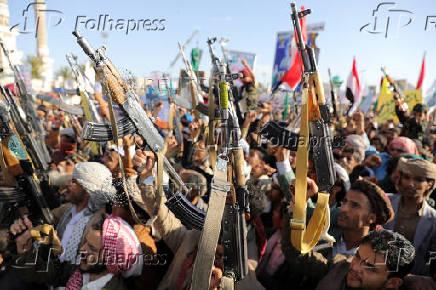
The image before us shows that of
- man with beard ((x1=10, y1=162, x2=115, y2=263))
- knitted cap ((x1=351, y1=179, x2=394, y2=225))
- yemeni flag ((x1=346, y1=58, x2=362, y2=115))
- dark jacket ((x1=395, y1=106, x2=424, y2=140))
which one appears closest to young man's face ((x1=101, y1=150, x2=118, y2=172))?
man with beard ((x1=10, y1=162, x2=115, y2=263))

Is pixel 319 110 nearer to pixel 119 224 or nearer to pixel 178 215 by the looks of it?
pixel 178 215

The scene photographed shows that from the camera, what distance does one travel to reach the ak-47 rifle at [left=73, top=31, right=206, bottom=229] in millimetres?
2012

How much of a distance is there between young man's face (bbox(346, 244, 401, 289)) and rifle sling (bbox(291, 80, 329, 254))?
0.31 metres

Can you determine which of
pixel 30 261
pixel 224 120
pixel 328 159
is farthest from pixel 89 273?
pixel 328 159

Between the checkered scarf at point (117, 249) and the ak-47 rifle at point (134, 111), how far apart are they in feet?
1.25

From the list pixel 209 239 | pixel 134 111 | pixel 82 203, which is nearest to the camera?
pixel 209 239

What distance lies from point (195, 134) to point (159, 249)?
2.49 meters

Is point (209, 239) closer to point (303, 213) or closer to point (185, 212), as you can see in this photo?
point (185, 212)

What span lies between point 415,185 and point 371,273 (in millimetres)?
1130

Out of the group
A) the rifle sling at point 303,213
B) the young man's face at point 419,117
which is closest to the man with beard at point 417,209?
the rifle sling at point 303,213

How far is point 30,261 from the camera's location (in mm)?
2334

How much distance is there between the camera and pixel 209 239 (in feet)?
4.81

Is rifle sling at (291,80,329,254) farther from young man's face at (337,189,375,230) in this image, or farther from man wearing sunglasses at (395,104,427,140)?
man wearing sunglasses at (395,104,427,140)

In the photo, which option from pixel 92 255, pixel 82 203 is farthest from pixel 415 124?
pixel 92 255
